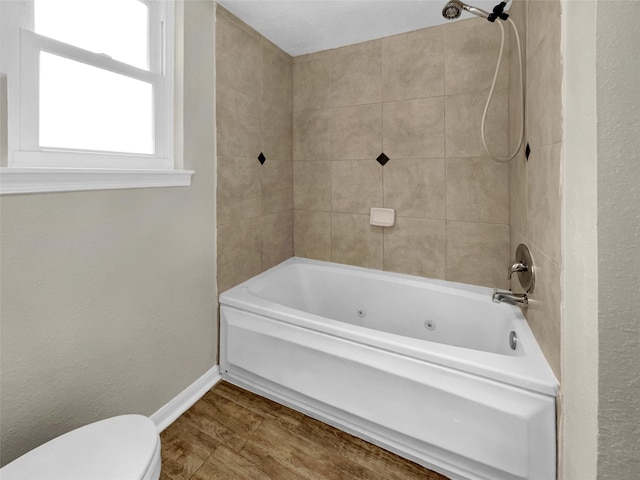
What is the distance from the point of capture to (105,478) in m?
0.75

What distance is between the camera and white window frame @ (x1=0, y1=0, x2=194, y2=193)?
93 centimetres

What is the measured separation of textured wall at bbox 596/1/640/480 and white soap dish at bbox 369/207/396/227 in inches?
56.6

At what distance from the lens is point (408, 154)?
2010mm

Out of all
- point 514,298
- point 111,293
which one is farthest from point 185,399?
point 514,298

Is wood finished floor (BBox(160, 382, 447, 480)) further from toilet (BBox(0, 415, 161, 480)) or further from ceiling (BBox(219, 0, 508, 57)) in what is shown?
ceiling (BBox(219, 0, 508, 57))

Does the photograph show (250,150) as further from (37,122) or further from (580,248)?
(580,248)

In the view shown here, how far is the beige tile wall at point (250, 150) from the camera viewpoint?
1745 mm

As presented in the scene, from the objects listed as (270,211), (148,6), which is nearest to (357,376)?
(270,211)

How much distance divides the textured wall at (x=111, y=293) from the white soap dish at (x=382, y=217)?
1.12 m

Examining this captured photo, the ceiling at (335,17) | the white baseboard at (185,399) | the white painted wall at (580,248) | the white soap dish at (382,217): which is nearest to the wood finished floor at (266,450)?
the white baseboard at (185,399)

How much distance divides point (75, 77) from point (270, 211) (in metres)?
1.28

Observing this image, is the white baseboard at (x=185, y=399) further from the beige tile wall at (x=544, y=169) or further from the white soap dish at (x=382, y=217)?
the beige tile wall at (x=544, y=169)

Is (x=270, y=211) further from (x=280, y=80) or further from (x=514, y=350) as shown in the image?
(x=514, y=350)

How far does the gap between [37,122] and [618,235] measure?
5.72 feet
